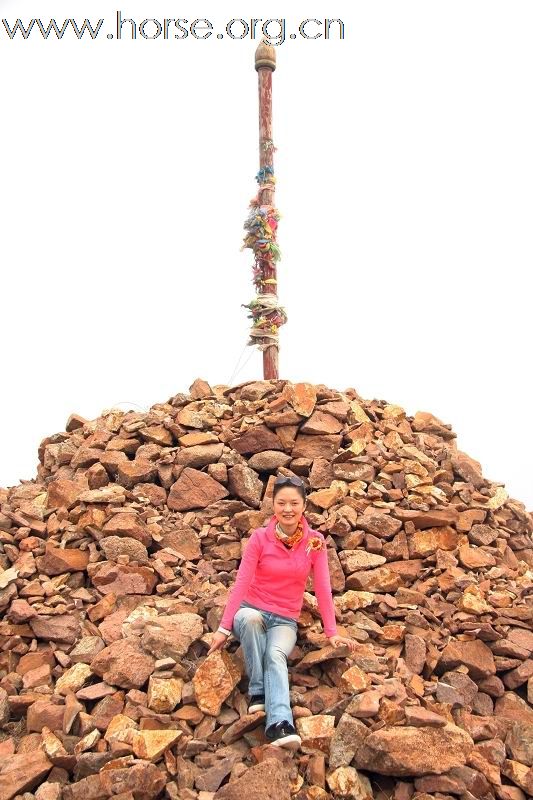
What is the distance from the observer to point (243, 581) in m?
5.14

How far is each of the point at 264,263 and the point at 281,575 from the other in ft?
19.4

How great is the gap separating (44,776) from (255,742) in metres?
1.57

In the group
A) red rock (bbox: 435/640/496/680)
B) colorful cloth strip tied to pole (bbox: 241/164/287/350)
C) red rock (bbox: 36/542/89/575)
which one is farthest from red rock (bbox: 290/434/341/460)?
red rock (bbox: 36/542/89/575)

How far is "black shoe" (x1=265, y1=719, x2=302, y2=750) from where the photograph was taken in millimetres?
4480

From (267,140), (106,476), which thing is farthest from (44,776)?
(267,140)

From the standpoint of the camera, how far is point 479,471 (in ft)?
27.9

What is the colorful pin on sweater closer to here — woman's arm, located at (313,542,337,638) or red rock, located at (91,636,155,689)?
woman's arm, located at (313,542,337,638)

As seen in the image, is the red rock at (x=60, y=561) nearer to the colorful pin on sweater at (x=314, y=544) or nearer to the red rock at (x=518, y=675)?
the colorful pin on sweater at (x=314, y=544)

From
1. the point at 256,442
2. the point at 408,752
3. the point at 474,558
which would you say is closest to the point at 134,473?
the point at 256,442

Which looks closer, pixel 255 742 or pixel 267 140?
pixel 255 742

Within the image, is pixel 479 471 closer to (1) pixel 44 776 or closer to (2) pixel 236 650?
(2) pixel 236 650

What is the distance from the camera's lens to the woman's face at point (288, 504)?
203 inches

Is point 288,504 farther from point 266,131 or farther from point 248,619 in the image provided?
point 266,131

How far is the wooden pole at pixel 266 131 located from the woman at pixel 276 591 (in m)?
4.74
